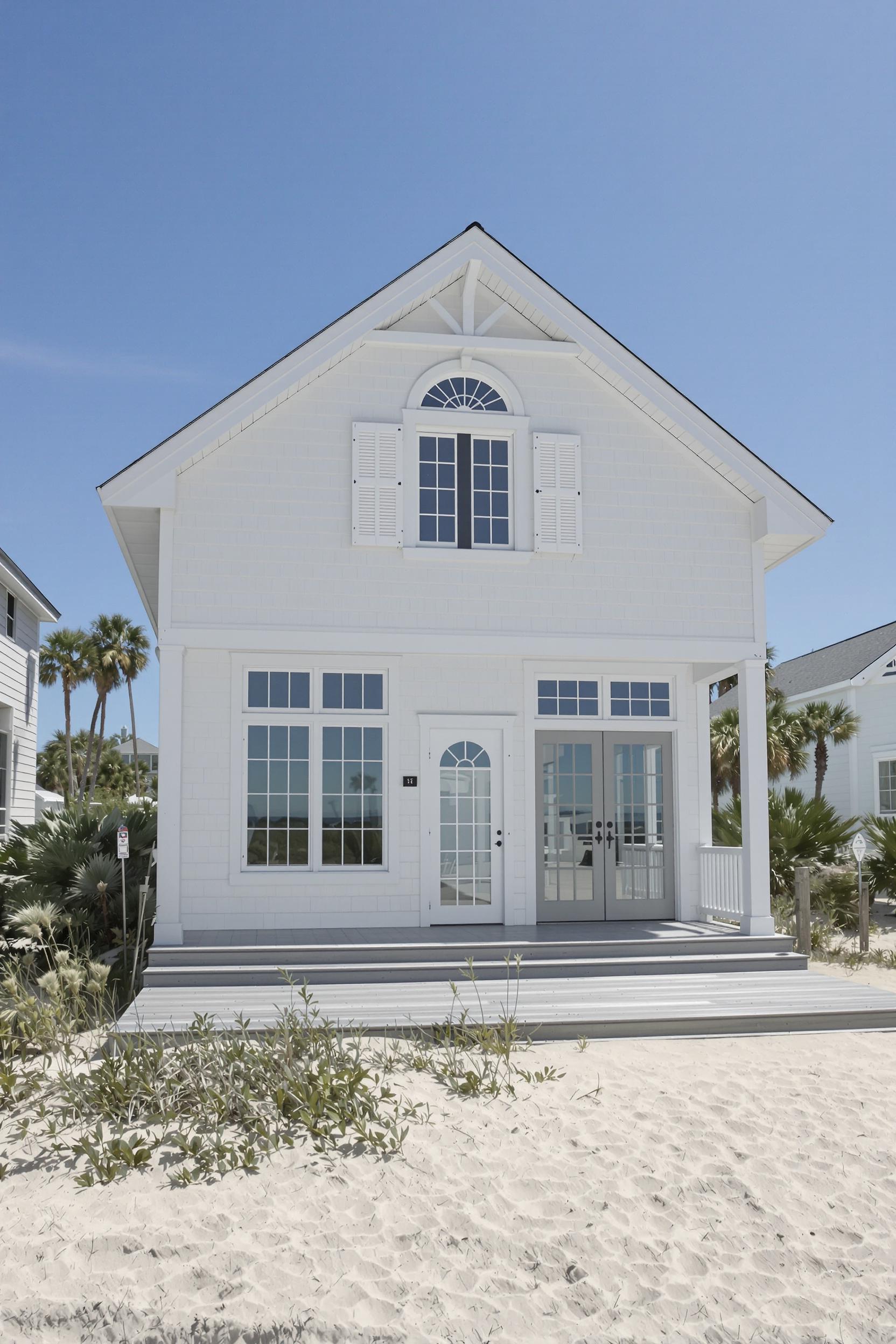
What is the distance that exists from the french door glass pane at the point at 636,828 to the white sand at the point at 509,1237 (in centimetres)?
547

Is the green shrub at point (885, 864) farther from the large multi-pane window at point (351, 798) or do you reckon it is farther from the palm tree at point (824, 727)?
the palm tree at point (824, 727)

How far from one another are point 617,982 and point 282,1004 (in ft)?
10.4

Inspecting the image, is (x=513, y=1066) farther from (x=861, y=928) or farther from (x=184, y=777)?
(x=861, y=928)

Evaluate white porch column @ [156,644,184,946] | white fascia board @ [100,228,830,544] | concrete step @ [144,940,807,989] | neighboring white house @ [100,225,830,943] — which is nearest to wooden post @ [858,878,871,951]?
neighboring white house @ [100,225,830,943]

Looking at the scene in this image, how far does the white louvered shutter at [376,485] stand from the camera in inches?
437

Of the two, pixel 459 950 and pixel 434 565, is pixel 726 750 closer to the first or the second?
pixel 434 565

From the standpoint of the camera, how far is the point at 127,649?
42000 mm

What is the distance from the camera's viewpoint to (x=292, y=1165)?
583cm

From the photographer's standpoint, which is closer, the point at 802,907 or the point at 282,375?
the point at 282,375

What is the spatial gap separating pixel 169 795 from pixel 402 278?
19.6 ft

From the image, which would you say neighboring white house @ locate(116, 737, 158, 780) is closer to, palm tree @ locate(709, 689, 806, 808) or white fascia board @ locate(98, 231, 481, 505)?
palm tree @ locate(709, 689, 806, 808)

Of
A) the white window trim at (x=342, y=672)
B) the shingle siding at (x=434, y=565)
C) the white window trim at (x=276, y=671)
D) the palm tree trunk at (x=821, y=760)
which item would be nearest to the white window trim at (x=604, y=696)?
the shingle siding at (x=434, y=565)

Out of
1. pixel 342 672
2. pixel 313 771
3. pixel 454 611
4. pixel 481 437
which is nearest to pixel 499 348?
pixel 481 437

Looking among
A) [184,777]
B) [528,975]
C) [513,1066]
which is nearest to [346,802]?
[184,777]
